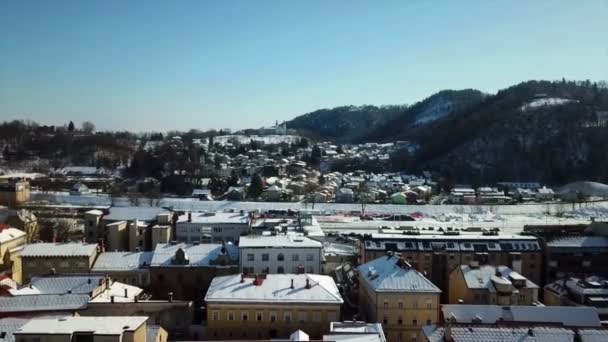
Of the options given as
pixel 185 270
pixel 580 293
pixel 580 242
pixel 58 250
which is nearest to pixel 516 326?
pixel 580 293

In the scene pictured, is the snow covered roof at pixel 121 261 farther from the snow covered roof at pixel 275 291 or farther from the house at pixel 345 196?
the house at pixel 345 196

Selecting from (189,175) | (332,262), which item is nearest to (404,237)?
(332,262)

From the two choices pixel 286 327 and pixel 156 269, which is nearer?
pixel 286 327

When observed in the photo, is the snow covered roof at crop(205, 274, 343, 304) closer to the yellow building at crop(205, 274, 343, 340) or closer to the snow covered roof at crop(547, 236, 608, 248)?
the yellow building at crop(205, 274, 343, 340)

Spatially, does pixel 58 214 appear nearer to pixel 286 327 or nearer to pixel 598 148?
pixel 286 327

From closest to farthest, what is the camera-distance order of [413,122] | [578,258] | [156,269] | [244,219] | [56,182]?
[156,269] < [578,258] < [244,219] < [56,182] < [413,122]

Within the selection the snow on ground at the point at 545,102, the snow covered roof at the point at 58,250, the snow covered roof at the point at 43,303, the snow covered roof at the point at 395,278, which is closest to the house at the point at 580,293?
the snow covered roof at the point at 395,278
